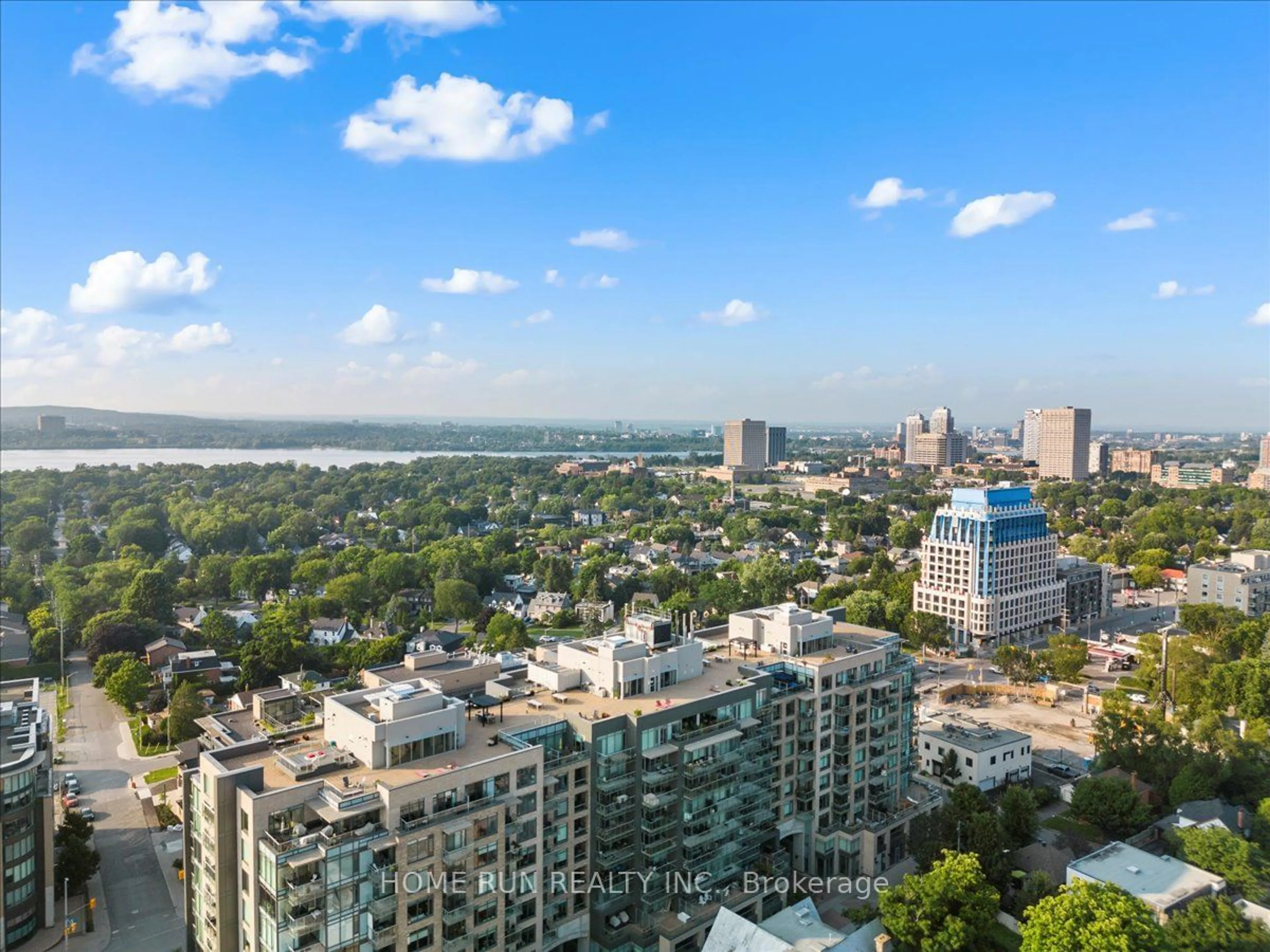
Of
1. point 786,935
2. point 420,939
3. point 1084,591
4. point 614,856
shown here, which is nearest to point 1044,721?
point 1084,591

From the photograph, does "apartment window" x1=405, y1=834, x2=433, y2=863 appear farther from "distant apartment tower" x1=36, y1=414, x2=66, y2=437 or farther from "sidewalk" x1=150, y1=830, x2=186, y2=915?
"distant apartment tower" x1=36, y1=414, x2=66, y2=437

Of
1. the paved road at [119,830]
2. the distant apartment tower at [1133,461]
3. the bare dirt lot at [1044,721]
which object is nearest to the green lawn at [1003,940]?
the bare dirt lot at [1044,721]

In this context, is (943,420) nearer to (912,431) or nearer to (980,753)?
(912,431)

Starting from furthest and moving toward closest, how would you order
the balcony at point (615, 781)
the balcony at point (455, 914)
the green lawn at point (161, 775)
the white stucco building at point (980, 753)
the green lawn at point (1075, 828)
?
the green lawn at point (161, 775), the white stucco building at point (980, 753), the green lawn at point (1075, 828), the balcony at point (615, 781), the balcony at point (455, 914)

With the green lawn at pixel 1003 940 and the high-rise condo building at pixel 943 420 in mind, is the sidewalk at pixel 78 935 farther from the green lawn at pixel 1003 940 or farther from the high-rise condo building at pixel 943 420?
the high-rise condo building at pixel 943 420


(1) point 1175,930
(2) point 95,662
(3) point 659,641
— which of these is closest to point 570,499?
(2) point 95,662

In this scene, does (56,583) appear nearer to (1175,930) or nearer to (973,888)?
(973,888)

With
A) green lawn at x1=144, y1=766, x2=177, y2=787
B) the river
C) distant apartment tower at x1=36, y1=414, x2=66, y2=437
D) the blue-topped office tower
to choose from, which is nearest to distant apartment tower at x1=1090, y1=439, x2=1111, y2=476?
the blue-topped office tower
